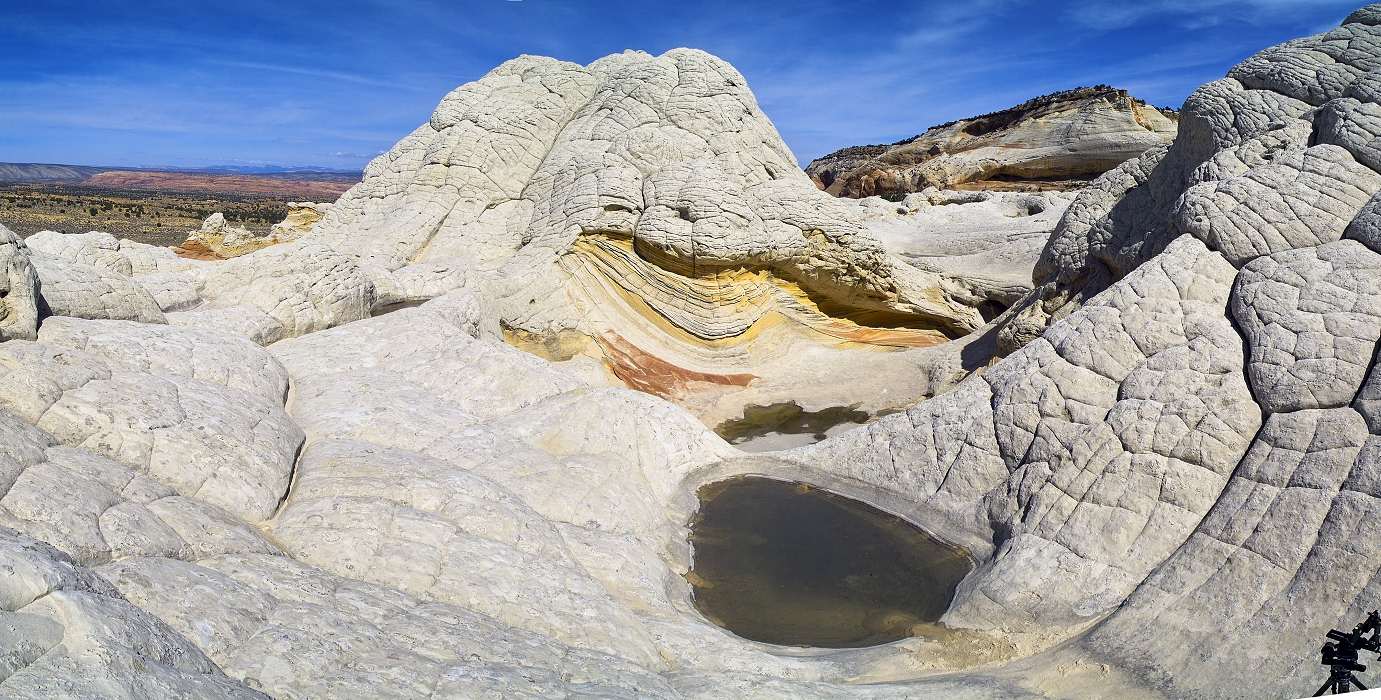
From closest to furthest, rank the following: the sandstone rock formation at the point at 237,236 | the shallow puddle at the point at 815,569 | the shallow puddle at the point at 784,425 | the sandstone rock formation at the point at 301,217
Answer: the shallow puddle at the point at 815,569 < the shallow puddle at the point at 784,425 < the sandstone rock formation at the point at 237,236 < the sandstone rock formation at the point at 301,217

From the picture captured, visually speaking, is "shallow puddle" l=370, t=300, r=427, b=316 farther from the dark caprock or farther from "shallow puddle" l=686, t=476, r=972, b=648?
the dark caprock

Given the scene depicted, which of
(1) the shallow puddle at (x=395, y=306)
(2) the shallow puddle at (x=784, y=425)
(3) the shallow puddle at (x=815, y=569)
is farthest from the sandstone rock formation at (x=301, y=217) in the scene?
(3) the shallow puddle at (x=815, y=569)

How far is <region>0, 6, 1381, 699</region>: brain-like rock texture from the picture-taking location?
3.47m

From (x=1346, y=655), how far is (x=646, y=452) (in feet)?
17.7

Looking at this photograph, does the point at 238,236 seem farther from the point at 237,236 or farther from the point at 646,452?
the point at 646,452

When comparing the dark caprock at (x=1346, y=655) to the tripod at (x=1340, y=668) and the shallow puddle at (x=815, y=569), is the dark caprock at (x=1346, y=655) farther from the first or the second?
the shallow puddle at (x=815, y=569)

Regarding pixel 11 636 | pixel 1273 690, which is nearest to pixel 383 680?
pixel 11 636

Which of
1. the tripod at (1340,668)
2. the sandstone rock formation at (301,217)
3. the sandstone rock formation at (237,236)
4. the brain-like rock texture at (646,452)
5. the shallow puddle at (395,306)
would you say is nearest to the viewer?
the brain-like rock texture at (646,452)

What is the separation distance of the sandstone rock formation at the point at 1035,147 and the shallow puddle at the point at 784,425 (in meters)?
18.4

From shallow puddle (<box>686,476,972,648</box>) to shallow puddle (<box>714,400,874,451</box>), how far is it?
7.59ft

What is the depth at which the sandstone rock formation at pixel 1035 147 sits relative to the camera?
26.6 m

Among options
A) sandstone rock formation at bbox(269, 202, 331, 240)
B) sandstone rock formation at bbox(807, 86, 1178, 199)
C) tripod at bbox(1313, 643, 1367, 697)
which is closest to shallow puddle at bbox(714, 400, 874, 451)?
tripod at bbox(1313, 643, 1367, 697)

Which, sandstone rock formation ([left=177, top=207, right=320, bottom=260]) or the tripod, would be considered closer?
the tripod

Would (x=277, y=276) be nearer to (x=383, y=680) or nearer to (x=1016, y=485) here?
(x=383, y=680)
